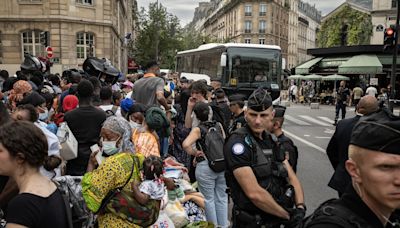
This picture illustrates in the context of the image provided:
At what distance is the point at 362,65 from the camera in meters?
32.4

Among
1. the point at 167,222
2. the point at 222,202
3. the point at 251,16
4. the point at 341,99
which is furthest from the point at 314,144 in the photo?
the point at 251,16

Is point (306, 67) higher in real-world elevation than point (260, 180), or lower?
higher

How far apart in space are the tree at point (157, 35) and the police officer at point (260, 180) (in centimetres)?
4191

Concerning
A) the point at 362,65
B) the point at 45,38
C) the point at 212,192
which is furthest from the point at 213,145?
the point at 362,65

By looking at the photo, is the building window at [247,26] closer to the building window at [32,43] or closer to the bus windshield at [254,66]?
the building window at [32,43]

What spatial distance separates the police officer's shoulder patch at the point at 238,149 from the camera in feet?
10.4

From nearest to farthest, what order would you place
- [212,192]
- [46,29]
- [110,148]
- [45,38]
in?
[110,148]
[212,192]
[45,38]
[46,29]

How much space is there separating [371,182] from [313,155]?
410 inches

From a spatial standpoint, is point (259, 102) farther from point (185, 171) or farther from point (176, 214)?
point (185, 171)

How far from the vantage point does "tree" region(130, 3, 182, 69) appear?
4675cm

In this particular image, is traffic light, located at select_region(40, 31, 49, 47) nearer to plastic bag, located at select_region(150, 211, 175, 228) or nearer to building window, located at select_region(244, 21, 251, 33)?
plastic bag, located at select_region(150, 211, 175, 228)

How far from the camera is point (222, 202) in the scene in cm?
549

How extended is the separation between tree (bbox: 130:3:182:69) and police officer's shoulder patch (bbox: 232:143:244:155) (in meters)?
42.1

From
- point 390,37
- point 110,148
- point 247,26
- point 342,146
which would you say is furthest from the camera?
point 247,26
